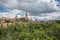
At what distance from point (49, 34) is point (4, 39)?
974 cm

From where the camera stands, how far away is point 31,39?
2305 centimetres

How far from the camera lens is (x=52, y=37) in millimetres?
26078

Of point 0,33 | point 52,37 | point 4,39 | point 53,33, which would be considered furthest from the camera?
point 53,33

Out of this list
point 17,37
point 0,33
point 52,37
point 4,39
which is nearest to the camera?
point 4,39

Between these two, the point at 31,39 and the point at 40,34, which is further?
the point at 40,34

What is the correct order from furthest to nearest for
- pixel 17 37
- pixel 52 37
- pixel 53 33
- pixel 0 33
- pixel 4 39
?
pixel 53 33
pixel 52 37
pixel 0 33
pixel 17 37
pixel 4 39

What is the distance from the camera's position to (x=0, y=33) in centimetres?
2430

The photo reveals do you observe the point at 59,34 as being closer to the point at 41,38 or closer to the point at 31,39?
the point at 41,38

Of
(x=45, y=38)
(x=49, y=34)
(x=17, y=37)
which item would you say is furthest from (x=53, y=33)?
(x=17, y=37)

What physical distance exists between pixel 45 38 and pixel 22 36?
397 centimetres

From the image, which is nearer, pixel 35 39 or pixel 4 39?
pixel 4 39

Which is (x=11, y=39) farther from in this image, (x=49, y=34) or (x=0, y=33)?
(x=49, y=34)

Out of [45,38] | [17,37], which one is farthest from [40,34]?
[17,37]

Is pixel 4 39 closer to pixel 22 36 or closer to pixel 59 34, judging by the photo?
pixel 22 36
